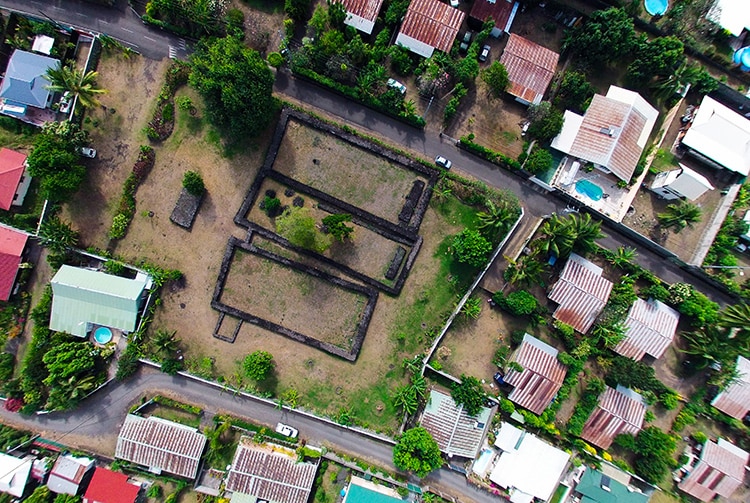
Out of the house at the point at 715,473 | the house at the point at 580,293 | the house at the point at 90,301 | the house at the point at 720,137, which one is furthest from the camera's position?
the house at the point at 720,137

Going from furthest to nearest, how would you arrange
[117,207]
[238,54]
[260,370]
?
[117,207] < [260,370] < [238,54]

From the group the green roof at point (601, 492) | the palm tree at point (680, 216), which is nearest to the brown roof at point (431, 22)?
the palm tree at point (680, 216)

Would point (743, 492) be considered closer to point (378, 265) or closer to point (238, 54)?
point (378, 265)

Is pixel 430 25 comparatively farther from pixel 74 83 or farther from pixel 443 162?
pixel 74 83

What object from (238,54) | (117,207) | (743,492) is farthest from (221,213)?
(743,492)

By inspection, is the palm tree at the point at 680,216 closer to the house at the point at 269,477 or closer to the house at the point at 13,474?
the house at the point at 269,477

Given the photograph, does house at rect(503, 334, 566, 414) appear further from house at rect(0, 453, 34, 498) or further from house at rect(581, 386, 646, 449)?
house at rect(0, 453, 34, 498)

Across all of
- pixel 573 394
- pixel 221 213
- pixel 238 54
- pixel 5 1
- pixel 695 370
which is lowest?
pixel 573 394
